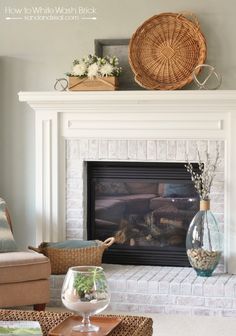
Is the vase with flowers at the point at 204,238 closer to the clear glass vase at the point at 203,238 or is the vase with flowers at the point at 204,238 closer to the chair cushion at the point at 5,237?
the clear glass vase at the point at 203,238

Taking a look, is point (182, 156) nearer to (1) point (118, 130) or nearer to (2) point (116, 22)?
(1) point (118, 130)

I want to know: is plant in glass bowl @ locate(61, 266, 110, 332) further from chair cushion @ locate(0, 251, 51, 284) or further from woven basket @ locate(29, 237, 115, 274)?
woven basket @ locate(29, 237, 115, 274)

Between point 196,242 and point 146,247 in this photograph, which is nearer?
point 196,242

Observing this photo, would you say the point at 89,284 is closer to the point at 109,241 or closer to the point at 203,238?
the point at 203,238

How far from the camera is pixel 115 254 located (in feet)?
17.8

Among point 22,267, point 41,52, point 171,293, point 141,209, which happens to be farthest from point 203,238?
point 41,52

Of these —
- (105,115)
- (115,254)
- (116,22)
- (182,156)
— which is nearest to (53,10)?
(116,22)

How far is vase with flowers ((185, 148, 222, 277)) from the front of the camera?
4.89 m

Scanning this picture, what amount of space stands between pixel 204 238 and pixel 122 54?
58.8 inches

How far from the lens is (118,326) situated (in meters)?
2.86

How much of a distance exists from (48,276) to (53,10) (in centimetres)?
207

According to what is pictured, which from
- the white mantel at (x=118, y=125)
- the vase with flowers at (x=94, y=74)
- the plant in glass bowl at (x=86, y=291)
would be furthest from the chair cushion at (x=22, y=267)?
the plant in glass bowl at (x=86, y=291)

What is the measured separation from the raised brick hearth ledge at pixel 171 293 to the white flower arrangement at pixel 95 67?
1.43 meters

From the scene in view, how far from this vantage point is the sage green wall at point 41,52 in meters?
5.17
